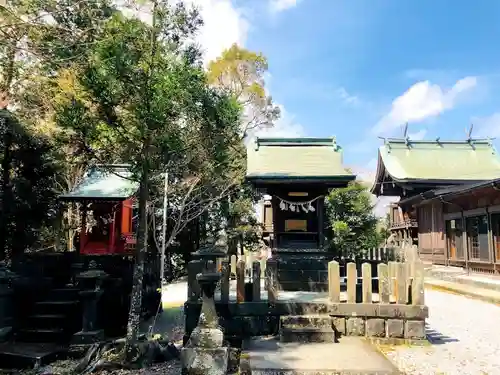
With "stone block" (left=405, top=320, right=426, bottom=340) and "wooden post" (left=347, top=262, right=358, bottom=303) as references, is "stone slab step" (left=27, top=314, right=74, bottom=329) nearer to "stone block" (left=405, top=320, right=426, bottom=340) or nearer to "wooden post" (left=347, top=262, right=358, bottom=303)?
"wooden post" (left=347, top=262, right=358, bottom=303)

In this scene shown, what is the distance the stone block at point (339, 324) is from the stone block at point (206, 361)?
2811mm

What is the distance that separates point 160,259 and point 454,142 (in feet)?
84.6

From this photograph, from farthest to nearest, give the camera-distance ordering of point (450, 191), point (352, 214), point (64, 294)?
point (352, 214) → point (450, 191) → point (64, 294)

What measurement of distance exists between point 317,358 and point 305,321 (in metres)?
1.50

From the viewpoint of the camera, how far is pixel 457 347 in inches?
309

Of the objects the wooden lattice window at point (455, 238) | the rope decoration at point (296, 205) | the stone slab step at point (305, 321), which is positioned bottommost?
the stone slab step at point (305, 321)

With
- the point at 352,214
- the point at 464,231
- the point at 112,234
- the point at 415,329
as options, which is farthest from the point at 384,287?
the point at 352,214

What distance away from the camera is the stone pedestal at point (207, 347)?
6051 millimetres

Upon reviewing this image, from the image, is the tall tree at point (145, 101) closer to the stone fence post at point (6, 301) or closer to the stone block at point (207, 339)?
the stone block at point (207, 339)

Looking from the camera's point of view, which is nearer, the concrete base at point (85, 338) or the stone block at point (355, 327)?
the stone block at point (355, 327)

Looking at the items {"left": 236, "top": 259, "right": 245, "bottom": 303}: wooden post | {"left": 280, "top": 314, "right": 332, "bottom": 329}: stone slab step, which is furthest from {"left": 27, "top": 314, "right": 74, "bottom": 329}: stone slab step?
{"left": 280, "top": 314, "right": 332, "bottom": 329}: stone slab step

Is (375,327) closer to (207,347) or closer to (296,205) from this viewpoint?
(207,347)

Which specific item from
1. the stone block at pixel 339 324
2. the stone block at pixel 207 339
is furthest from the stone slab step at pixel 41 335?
the stone block at pixel 339 324

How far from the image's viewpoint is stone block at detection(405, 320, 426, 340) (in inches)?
311
